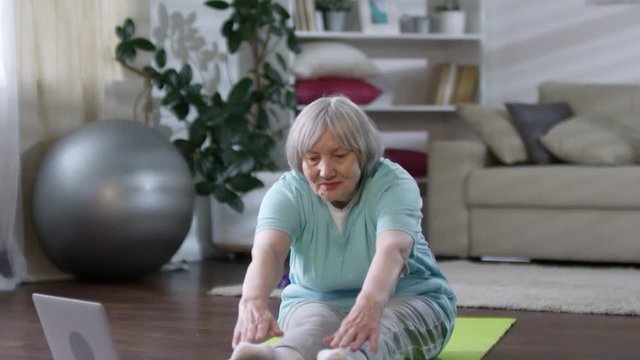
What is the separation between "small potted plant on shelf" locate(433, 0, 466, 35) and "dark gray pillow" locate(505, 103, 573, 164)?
2.77 feet

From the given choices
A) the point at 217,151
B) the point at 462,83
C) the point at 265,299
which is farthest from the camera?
the point at 462,83

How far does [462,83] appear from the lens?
242 inches

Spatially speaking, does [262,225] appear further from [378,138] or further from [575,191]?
[575,191]

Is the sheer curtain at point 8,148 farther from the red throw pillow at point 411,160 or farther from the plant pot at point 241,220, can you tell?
the red throw pillow at point 411,160

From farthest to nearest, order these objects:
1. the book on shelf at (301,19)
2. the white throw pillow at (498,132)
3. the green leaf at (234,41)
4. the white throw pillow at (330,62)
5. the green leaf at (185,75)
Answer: the book on shelf at (301,19) → the white throw pillow at (330,62) → the green leaf at (234,41) → the white throw pillow at (498,132) → the green leaf at (185,75)

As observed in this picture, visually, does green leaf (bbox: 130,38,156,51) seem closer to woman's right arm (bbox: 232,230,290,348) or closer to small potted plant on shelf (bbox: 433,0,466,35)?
small potted plant on shelf (bbox: 433,0,466,35)

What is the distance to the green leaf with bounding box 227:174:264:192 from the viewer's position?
5137mm

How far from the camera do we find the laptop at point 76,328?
200cm

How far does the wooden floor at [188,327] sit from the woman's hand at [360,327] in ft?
2.47

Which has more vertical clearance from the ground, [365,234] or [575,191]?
[365,234]

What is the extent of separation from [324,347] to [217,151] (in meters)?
3.14

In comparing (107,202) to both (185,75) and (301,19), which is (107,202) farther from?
(301,19)

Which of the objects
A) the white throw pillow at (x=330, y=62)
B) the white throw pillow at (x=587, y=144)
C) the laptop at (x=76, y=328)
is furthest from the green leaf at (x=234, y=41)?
the laptop at (x=76, y=328)

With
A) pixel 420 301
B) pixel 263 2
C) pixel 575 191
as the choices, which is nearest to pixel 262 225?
pixel 420 301
